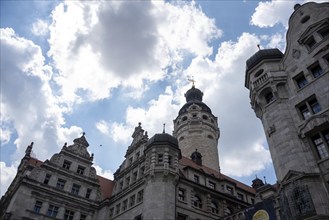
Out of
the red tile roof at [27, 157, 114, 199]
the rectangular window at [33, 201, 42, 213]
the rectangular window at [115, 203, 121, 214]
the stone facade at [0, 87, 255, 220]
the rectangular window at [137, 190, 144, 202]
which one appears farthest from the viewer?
the red tile roof at [27, 157, 114, 199]

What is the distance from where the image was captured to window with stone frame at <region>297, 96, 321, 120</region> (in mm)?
20906

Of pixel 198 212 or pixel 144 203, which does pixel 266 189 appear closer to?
pixel 198 212

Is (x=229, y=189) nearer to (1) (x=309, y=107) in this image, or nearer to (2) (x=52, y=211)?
(1) (x=309, y=107)

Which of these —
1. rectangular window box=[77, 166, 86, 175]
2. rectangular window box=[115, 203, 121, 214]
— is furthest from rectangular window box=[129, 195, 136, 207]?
rectangular window box=[77, 166, 86, 175]

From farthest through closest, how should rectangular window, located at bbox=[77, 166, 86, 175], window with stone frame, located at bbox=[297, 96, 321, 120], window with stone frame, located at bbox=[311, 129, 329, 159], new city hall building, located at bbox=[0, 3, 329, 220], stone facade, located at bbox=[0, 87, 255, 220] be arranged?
1. rectangular window, located at bbox=[77, 166, 86, 175]
2. stone facade, located at bbox=[0, 87, 255, 220]
3. window with stone frame, located at bbox=[297, 96, 321, 120]
4. new city hall building, located at bbox=[0, 3, 329, 220]
5. window with stone frame, located at bbox=[311, 129, 329, 159]

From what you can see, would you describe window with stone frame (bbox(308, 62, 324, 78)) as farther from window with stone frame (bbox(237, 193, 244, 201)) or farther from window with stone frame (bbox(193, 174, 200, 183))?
window with stone frame (bbox(237, 193, 244, 201))

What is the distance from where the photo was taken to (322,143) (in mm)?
19578

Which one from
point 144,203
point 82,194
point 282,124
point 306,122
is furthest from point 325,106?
point 82,194

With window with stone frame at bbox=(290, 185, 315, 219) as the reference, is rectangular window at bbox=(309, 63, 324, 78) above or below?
above

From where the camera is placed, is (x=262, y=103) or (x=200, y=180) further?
(x=200, y=180)

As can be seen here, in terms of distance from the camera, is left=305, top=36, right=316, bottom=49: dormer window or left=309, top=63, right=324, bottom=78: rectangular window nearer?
left=309, top=63, right=324, bottom=78: rectangular window

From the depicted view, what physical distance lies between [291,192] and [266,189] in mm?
15225

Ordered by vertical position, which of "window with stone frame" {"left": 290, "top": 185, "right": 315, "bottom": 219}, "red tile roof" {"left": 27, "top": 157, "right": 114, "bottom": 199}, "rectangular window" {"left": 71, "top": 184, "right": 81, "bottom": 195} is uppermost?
"red tile roof" {"left": 27, "top": 157, "right": 114, "bottom": 199}

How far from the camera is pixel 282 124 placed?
71.6 ft
